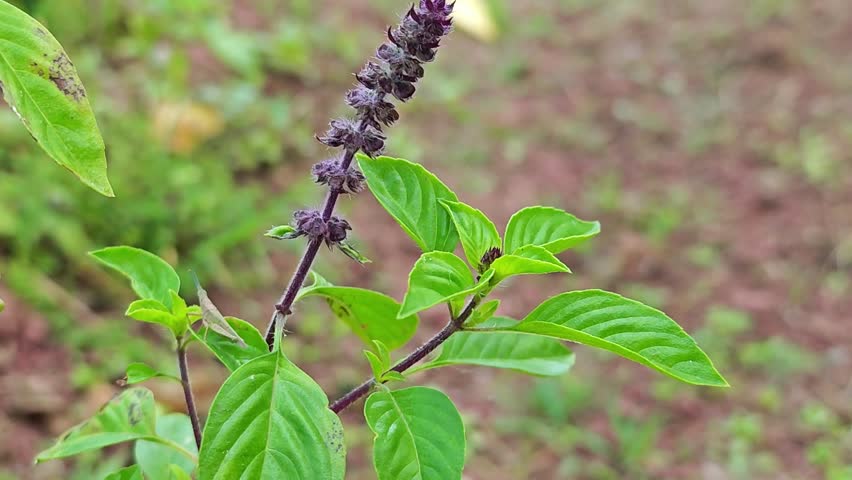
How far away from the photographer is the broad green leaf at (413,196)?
100cm

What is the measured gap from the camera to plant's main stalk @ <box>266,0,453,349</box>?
0.97m

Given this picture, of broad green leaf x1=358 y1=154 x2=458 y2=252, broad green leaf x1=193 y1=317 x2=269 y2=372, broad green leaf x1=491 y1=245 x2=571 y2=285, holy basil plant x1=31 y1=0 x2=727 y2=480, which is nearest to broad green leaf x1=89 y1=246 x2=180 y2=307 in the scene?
holy basil plant x1=31 y1=0 x2=727 y2=480

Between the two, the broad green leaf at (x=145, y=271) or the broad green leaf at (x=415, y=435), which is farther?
the broad green leaf at (x=145, y=271)

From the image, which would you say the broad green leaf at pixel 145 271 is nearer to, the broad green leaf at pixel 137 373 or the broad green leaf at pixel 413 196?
the broad green leaf at pixel 137 373

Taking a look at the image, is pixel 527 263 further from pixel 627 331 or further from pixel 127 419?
pixel 127 419

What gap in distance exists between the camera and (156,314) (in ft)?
3.37

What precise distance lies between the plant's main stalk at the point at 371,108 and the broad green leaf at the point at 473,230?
0.40 feet

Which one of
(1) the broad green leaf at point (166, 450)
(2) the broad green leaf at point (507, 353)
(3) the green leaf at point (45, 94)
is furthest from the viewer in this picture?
(1) the broad green leaf at point (166, 450)

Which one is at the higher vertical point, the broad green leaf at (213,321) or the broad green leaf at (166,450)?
the broad green leaf at (213,321)

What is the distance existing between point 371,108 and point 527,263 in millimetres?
265

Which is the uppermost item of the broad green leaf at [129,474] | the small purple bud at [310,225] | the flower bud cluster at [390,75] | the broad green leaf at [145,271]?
the flower bud cluster at [390,75]

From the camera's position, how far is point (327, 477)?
905 millimetres

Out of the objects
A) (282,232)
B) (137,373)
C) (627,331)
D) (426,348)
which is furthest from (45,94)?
(627,331)

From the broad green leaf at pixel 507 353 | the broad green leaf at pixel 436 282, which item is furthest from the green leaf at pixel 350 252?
the broad green leaf at pixel 507 353
